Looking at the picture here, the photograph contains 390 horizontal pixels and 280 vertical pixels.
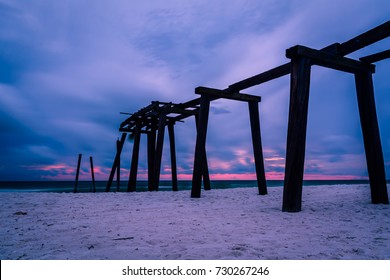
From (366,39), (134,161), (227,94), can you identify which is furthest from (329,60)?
(134,161)

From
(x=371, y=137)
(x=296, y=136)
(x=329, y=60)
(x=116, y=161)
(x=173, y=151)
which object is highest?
(x=329, y=60)

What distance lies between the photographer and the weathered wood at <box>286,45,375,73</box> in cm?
535

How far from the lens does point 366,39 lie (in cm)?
525

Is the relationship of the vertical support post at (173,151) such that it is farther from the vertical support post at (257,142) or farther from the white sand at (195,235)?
the white sand at (195,235)

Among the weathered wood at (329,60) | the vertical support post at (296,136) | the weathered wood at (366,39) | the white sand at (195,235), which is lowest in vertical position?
the white sand at (195,235)

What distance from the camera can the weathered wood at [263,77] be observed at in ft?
23.7

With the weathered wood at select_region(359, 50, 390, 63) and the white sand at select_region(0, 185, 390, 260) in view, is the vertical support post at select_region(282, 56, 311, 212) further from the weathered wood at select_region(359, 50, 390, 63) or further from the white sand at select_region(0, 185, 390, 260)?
the weathered wood at select_region(359, 50, 390, 63)

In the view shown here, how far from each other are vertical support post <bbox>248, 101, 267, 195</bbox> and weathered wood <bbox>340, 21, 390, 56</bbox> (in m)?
3.69

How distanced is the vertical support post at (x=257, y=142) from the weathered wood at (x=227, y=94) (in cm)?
19

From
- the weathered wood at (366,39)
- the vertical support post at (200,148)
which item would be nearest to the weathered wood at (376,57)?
the weathered wood at (366,39)

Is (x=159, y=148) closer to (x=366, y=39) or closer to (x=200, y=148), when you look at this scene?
(x=200, y=148)

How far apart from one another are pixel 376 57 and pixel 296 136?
320 centimetres

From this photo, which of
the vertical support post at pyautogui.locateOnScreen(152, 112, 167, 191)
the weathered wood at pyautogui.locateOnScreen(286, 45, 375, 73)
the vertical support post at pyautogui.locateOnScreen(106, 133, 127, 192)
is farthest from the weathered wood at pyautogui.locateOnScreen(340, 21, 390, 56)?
the vertical support post at pyautogui.locateOnScreen(106, 133, 127, 192)
